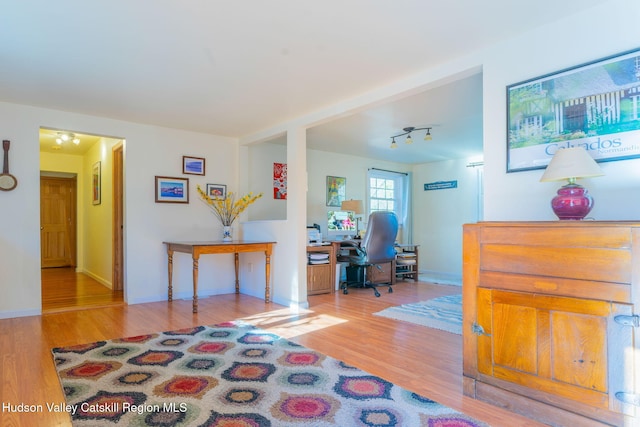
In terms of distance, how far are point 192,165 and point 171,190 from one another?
0.44 metres

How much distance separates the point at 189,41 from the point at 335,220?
435 centimetres

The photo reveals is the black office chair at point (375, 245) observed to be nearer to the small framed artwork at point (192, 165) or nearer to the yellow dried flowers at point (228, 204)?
the yellow dried flowers at point (228, 204)

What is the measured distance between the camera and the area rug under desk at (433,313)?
3.54m

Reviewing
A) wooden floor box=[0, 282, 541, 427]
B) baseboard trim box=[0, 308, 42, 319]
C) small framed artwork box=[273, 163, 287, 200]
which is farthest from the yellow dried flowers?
baseboard trim box=[0, 308, 42, 319]

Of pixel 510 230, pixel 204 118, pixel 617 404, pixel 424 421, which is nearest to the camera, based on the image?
pixel 617 404

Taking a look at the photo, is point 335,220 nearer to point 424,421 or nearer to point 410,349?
point 410,349

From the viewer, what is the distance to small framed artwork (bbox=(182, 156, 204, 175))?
4.92 metres

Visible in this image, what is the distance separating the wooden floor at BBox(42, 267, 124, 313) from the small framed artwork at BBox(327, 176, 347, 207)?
3481mm

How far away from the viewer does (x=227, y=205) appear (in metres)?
5.25

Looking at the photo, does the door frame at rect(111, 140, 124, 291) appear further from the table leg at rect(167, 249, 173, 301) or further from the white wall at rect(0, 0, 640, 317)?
the table leg at rect(167, 249, 173, 301)

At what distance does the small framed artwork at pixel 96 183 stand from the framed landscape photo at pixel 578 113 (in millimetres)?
6149

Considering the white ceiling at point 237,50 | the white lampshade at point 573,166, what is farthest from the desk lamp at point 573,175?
the white ceiling at point 237,50

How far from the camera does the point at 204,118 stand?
433 centimetres

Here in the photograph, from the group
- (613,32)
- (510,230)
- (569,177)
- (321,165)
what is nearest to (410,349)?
(510,230)
